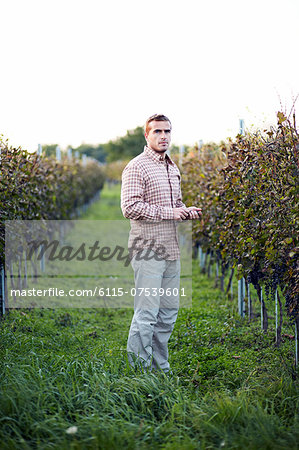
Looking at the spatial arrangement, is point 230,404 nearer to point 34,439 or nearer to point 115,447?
point 115,447

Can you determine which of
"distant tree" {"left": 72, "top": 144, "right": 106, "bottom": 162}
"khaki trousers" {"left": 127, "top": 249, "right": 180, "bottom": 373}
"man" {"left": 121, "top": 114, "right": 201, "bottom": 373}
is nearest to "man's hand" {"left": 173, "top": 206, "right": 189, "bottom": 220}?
"man" {"left": 121, "top": 114, "right": 201, "bottom": 373}

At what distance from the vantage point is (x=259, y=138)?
402cm

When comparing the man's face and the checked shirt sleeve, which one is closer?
the checked shirt sleeve

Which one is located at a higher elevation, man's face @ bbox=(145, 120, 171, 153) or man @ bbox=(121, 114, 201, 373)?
man's face @ bbox=(145, 120, 171, 153)

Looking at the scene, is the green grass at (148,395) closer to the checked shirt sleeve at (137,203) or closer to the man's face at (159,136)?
the checked shirt sleeve at (137,203)

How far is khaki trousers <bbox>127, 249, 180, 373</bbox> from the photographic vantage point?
137 inches

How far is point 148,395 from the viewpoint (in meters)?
3.02

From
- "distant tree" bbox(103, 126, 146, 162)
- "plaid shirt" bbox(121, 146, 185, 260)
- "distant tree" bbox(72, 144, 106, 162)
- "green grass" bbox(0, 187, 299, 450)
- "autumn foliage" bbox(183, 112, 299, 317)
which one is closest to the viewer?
"green grass" bbox(0, 187, 299, 450)

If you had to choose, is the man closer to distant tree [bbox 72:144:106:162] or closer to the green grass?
the green grass

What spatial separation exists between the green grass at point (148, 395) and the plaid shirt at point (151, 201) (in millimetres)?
872

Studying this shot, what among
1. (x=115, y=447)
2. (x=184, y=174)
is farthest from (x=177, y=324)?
(x=184, y=174)

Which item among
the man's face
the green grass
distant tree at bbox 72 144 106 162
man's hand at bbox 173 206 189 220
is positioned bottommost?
the green grass

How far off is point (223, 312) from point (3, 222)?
99.6 inches

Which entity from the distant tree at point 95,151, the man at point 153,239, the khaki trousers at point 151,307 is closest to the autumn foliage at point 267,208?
the man at point 153,239
